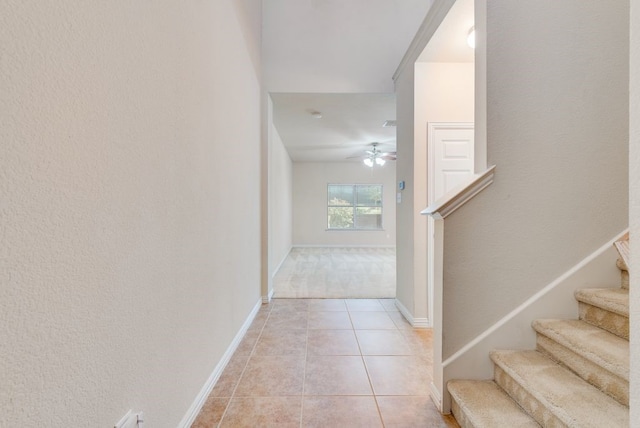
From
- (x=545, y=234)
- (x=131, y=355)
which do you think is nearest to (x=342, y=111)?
(x=545, y=234)

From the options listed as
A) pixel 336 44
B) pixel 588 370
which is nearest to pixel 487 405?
pixel 588 370

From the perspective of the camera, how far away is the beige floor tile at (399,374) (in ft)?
5.79

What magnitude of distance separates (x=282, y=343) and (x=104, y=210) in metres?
1.86

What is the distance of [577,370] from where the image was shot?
132 centimetres

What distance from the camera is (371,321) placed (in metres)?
2.85

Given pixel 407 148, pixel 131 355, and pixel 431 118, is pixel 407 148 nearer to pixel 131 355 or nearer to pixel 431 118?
pixel 431 118

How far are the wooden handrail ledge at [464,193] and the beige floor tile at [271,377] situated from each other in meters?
1.34

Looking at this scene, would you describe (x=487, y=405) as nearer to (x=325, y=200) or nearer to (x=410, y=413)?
(x=410, y=413)

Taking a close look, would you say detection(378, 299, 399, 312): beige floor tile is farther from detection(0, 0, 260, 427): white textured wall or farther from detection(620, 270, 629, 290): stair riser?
detection(0, 0, 260, 427): white textured wall

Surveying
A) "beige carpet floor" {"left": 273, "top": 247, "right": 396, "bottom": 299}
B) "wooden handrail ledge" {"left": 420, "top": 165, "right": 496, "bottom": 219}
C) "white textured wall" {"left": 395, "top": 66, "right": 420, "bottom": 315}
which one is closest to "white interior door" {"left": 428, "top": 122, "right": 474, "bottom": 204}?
"white textured wall" {"left": 395, "top": 66, "right": 420, "bottom": 315}

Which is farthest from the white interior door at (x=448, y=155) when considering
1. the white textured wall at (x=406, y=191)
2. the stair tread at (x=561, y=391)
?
the stair tread at (x=561, y=391)

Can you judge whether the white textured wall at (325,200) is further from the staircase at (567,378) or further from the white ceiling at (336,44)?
the staircase at (567,378)

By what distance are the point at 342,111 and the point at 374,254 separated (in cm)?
420

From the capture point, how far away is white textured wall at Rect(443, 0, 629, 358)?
1.57 metres
